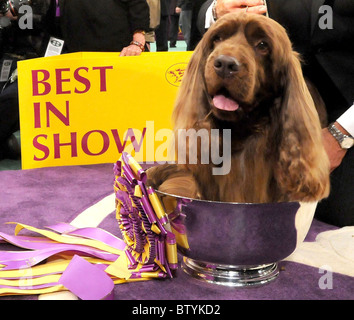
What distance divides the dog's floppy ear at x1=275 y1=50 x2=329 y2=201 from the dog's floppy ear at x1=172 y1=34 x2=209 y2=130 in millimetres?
188

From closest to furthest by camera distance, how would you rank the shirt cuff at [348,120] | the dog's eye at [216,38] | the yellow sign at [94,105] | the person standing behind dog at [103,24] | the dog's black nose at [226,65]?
the dog's black nose at [226,65] < the dog's eye at [216,38] < the shirt cuff at [348,120] < the yellow sign at [94,105] < the person standing behind dog at [103,24]

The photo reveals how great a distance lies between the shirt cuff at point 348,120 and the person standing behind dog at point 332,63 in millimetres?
11

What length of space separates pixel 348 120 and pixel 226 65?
2.18 feet

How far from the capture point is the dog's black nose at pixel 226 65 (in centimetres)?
107

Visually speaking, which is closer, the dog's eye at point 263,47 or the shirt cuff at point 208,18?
the dog's eye at point 263,47

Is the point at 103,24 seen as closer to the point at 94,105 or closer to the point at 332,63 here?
the point at 94,105

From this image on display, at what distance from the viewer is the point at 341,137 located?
5.33 feet

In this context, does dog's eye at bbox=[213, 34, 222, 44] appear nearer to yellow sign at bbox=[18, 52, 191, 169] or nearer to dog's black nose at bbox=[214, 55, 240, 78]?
dog's black nose at bbox=[214, 55, 240, 78]

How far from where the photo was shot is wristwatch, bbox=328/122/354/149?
5.32 ft

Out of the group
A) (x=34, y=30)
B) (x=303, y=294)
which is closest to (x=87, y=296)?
(x=303, y=294)

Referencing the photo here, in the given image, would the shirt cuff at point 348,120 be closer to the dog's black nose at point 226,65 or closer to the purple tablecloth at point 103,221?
the purple tablecloth at point 103,221

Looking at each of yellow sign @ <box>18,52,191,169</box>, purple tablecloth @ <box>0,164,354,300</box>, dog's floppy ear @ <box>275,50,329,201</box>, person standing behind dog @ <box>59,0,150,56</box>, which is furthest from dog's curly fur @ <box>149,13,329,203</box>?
person standing behind dog @ <box>59,0,150,56</box>

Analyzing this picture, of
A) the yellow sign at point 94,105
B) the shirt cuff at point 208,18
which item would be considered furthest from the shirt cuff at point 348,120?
the yellow sign at point 94,105

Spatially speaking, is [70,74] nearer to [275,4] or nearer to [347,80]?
[275,4]
